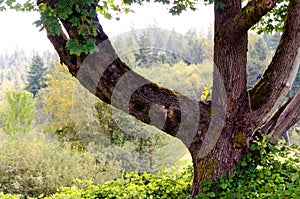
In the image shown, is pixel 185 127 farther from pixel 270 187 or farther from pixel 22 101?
pixel 22 101

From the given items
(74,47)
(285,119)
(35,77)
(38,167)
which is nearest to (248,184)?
(285,119)

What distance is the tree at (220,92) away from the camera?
2.40 metres

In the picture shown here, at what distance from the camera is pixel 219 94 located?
2688 mm

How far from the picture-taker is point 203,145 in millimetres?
2611

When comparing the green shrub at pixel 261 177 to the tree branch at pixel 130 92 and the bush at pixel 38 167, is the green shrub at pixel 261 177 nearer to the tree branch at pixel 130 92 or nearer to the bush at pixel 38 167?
the tree branch at pixel 130 92

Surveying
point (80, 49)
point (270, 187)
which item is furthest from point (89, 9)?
point (270, 187)

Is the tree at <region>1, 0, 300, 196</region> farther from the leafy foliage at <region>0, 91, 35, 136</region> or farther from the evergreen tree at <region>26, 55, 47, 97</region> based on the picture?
the evergreen tree at <region>26, 55, 47, 97</region>

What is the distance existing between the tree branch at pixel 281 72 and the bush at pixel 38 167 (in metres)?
4.93

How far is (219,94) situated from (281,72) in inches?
19.7

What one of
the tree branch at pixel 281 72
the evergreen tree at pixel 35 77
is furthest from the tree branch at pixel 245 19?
the evergreen tree at pixel 35 77

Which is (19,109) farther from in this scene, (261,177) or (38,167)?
(261,177)

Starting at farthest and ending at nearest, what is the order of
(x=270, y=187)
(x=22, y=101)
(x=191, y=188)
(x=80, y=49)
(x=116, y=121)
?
1. (x=22, y=101)
2. (x=116, y=121)
3. (x=191, y=188)
4. (x=270, y=187)
5. (x=80, y=49)

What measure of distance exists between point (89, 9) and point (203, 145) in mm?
1349

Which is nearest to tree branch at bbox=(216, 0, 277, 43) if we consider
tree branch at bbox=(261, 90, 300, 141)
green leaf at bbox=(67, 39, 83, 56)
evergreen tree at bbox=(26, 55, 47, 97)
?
tree branch at bbox=(261, 90, 300, 141)
